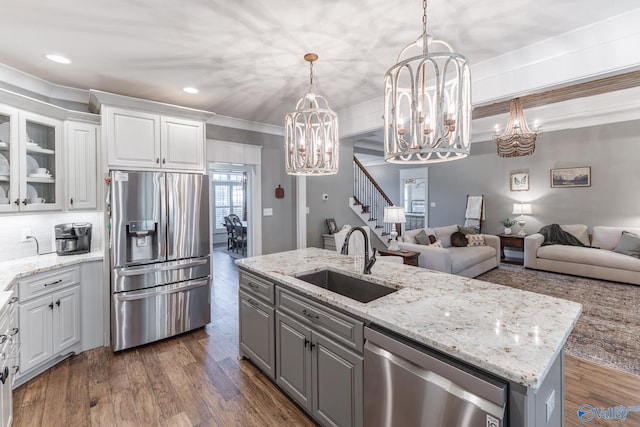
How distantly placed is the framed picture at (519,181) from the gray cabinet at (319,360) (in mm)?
6649

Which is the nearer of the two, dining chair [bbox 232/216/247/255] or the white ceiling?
the white ceiling

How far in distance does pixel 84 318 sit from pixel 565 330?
3773 mm

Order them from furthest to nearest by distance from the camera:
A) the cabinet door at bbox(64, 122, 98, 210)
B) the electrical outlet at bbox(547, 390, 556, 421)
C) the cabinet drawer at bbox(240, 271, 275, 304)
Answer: the cabinet door at bbox(64, 122, 98, 210), the cabinet drawer at bbox(240, 271, 275, 304), the electrical outlet at bbox(547, 390, 556, 421)

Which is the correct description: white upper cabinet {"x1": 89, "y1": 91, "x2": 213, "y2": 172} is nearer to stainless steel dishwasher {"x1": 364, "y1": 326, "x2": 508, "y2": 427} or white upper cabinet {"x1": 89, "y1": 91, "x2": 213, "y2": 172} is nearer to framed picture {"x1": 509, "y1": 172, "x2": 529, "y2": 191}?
stainless steel dishwasher {"x1": 364, "y1": 326, "x2": 508, "y2": 427}

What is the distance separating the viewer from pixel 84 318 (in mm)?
2869

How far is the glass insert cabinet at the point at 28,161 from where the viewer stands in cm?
249

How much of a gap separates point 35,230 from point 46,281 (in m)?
0.82

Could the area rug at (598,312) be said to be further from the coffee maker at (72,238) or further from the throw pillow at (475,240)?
the coffee maker at (72,238)

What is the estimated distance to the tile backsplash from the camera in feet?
8.93

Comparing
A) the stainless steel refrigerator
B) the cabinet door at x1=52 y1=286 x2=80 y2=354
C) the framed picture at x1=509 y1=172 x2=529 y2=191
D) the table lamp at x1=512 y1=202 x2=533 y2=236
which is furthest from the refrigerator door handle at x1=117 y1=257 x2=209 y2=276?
the framed picture at x1=509 y1=172 x2=529 y2=191

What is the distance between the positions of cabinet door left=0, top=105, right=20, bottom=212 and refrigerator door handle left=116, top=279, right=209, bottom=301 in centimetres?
117

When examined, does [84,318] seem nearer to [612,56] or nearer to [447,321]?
[447,321]

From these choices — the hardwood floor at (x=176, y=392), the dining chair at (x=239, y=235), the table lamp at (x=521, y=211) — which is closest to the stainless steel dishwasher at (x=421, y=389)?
the hardwood floor at (x=176, y=392)
